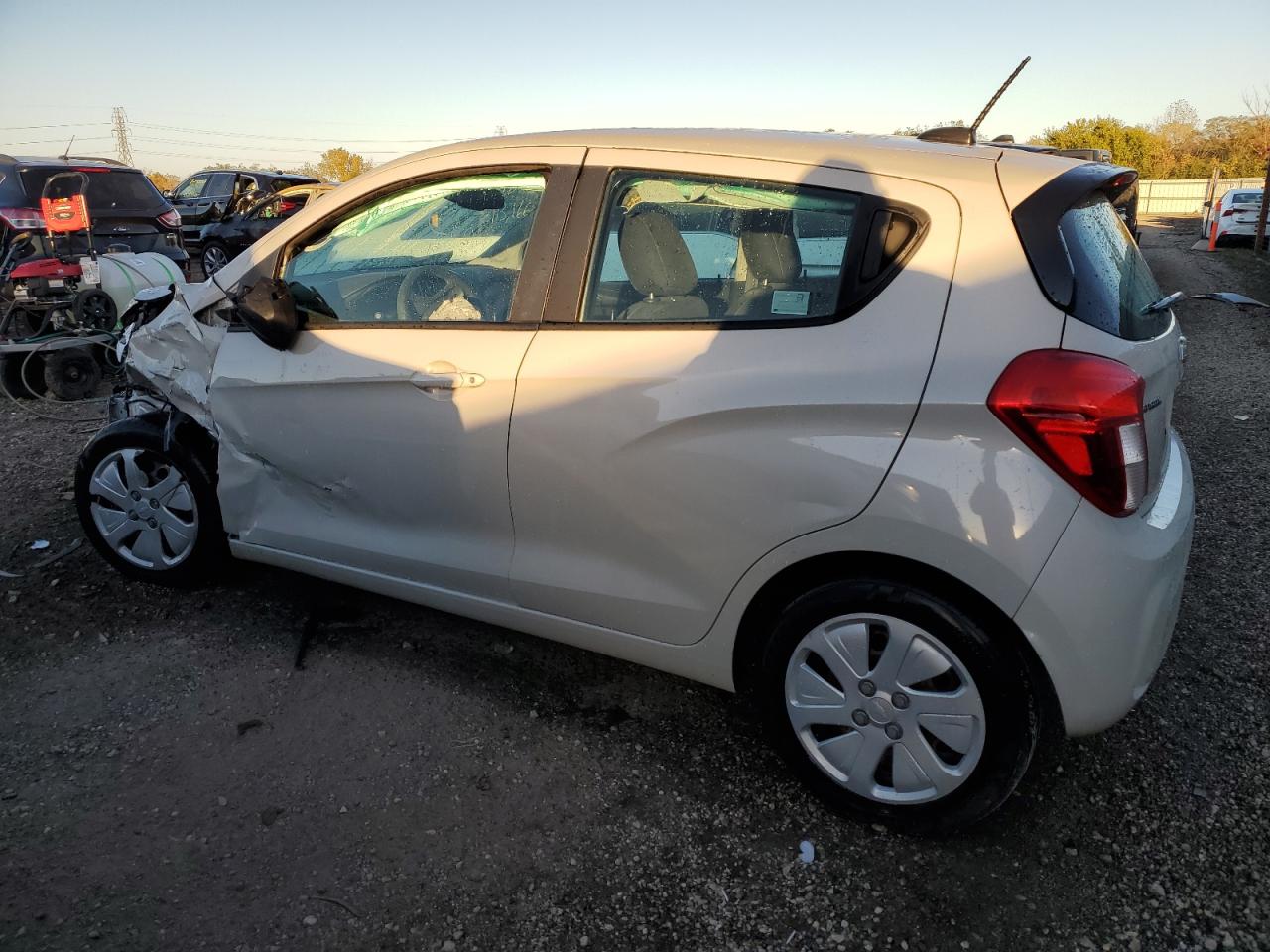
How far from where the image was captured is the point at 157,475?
11.9 ft

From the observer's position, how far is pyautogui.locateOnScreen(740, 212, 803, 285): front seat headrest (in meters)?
2.34

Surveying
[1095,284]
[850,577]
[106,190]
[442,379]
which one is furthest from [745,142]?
[106,190]

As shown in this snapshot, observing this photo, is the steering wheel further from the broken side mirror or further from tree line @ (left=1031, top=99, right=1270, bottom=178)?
tree line @ (left=1031, top=99, right=1270, bottom=178)

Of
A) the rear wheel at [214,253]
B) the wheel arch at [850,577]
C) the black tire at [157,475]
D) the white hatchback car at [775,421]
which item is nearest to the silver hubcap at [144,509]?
the black tire at [157,475]

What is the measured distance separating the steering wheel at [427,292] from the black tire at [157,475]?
123 cm

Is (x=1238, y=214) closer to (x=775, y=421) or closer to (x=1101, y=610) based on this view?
(x=1101, y=610)

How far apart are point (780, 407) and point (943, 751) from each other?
3.20 feet

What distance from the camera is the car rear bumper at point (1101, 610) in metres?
2.00

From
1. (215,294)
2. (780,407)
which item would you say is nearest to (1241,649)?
(780,407)

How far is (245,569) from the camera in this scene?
3.93 m

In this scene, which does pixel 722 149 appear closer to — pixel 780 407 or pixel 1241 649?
pixel 780 407

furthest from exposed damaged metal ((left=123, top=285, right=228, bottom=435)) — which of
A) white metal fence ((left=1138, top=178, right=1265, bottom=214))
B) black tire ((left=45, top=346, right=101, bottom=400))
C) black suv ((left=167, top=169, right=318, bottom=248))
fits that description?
white metal fence ((left=1138, top=178, right=1265, bottom=214))

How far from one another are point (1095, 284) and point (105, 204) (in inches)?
409

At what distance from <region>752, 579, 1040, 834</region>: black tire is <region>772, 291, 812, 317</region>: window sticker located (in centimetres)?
71
